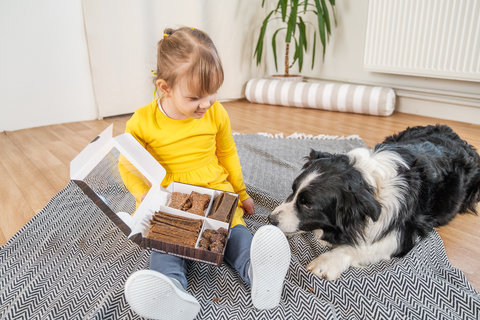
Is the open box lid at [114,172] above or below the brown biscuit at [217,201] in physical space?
above

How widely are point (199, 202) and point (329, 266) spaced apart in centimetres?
53

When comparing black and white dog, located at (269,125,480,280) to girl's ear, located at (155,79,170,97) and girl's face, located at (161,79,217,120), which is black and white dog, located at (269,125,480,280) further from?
girl's ear, located at (155,79,170,97)

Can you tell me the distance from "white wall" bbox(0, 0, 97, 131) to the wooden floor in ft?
0.53

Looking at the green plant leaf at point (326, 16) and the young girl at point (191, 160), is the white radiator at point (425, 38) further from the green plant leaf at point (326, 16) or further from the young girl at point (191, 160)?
the young girl at point (191, 160)

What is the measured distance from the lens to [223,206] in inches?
48.6

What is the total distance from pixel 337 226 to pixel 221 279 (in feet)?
1.49

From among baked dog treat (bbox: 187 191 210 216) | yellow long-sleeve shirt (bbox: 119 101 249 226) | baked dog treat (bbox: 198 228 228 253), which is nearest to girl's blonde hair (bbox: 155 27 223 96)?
yellow long-sleeve shirt (bbox: 119 101 249 226)

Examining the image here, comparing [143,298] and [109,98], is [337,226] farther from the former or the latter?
[109,98]

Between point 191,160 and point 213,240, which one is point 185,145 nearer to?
point 191,160

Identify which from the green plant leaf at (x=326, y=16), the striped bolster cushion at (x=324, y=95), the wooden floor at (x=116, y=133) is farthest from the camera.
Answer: the green plant leaf at (x=326, y=16)

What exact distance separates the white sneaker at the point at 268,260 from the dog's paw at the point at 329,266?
258 mm

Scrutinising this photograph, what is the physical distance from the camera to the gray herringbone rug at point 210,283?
1.04 metres

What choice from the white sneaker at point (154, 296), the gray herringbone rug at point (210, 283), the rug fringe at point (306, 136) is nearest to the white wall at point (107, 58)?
the rug fringe at point (306, 136)

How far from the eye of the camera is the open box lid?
1.18 meters
